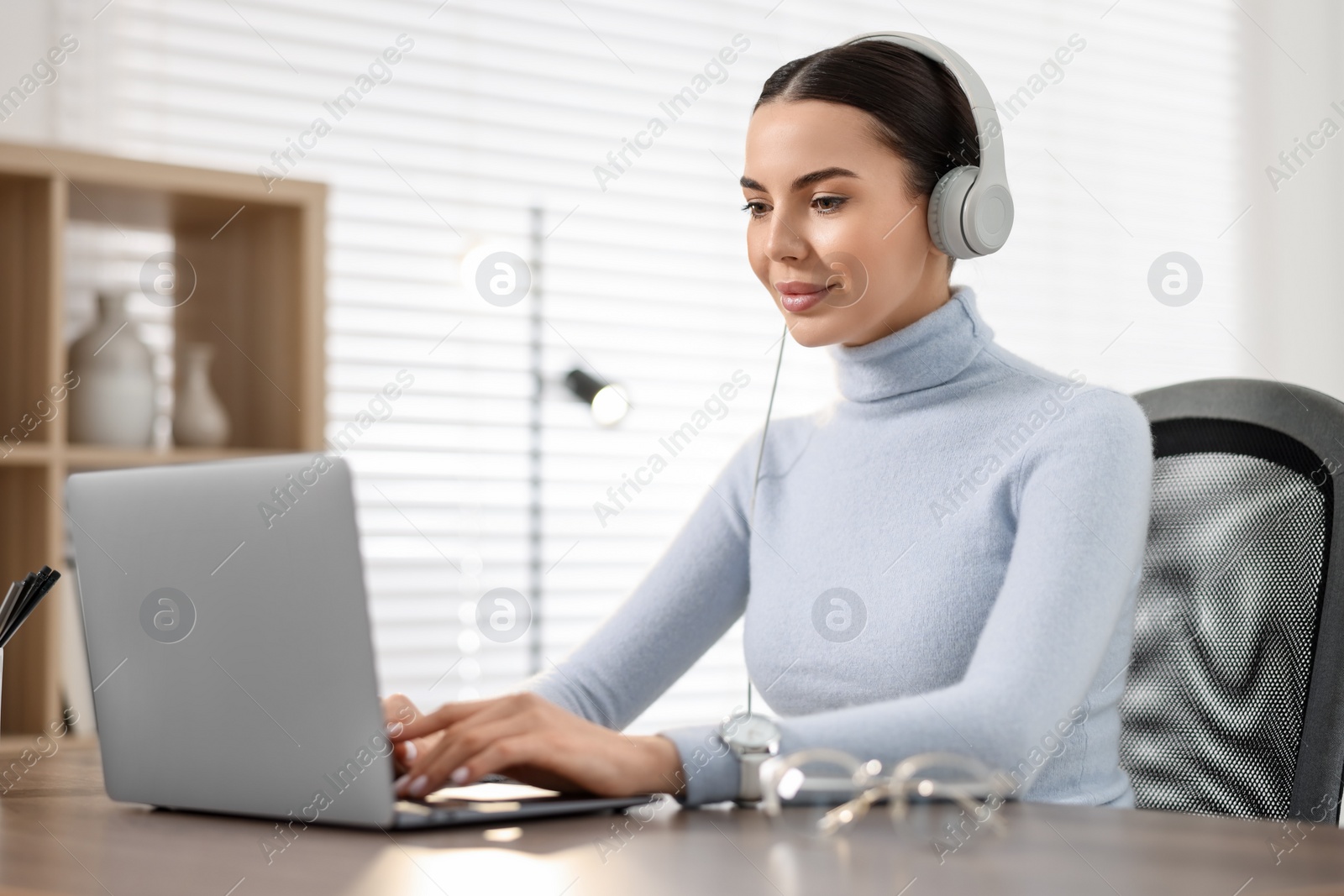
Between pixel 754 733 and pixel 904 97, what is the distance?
0.73m

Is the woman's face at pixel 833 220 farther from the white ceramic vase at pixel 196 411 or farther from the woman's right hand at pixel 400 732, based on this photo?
the white ceramic vase at pixel 196 411

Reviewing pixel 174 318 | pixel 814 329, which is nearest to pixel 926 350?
pixel 814 329

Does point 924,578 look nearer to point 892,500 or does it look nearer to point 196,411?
point 892,500

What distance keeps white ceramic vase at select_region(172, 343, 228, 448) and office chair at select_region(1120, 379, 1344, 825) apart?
159 centimetres

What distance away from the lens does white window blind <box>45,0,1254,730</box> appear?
262 centimetres

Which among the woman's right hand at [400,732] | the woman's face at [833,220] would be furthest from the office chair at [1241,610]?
the woman's right hand at [400,732]

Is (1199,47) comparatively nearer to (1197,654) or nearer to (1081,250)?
(1081,250)

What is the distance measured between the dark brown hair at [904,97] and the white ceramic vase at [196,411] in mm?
A: 1299

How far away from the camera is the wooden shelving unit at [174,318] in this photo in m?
2.07

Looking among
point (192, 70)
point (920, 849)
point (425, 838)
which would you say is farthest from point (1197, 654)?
point (192, 70)

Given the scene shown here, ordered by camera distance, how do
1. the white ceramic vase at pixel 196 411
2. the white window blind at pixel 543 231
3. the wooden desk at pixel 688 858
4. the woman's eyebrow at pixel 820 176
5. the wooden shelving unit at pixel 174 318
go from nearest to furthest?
the wooden desk at pixel 688 858 < the woman's eyebrow at pixel 820 176 < the wooden shelving unit at pixel 174 318 < the white ceramic vase at pixel 196 411 < the white window blind at pixel 543 231

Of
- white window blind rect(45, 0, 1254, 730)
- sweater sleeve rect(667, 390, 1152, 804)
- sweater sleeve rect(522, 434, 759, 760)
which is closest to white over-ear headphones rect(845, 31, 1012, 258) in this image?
sweater sleeve rect(667, 390, 1152, 804)

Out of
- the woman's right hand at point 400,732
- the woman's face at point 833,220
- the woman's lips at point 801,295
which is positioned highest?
the woman's face at point 833,220

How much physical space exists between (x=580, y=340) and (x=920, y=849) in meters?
2.28
